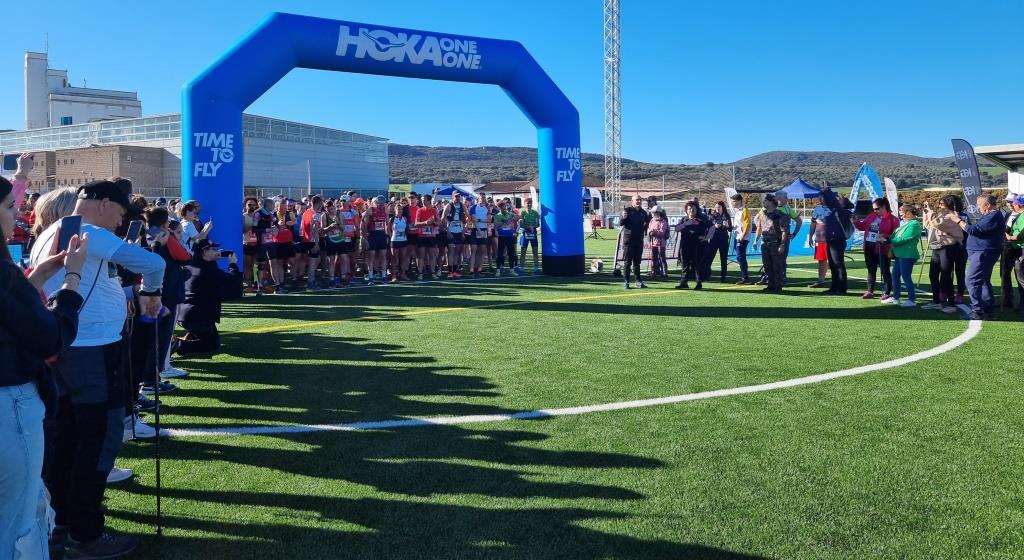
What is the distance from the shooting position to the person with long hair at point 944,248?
11.0 meters

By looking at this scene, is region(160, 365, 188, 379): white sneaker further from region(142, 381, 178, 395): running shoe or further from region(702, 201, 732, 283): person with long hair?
region(702, 201, 732, 283): person with long hair

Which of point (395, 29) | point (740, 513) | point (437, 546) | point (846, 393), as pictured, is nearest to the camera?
point (437, 546)

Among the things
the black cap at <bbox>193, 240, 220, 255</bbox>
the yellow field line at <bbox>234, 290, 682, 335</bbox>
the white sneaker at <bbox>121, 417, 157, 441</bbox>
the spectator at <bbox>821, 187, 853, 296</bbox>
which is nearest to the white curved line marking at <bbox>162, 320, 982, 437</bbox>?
the white sneaker at <bbox>121, 417, 157, 441</bbox>

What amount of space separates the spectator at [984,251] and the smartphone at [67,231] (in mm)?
10904

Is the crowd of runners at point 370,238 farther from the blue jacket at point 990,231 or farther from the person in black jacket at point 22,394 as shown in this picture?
the person in black jacket at point 22,394

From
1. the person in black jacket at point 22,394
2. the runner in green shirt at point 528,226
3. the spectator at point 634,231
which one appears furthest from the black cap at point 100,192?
the runner in green shirt at point 528,226

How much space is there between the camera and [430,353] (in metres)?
8.41

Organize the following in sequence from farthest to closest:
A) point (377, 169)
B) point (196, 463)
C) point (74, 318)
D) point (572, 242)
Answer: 1. point (377, 169)
2. point (572, 242)
3. point (196, 463)
4. point (74, 318)

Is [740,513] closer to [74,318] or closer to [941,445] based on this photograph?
[941,445]

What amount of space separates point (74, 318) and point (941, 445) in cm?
510

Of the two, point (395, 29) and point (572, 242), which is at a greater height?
point (395, 29)

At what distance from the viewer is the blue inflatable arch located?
41.0 ft

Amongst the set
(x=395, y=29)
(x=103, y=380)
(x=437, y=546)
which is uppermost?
(x=395, y=29)

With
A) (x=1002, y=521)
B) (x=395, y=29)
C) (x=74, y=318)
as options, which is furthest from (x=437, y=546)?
(x=395, y=29)
